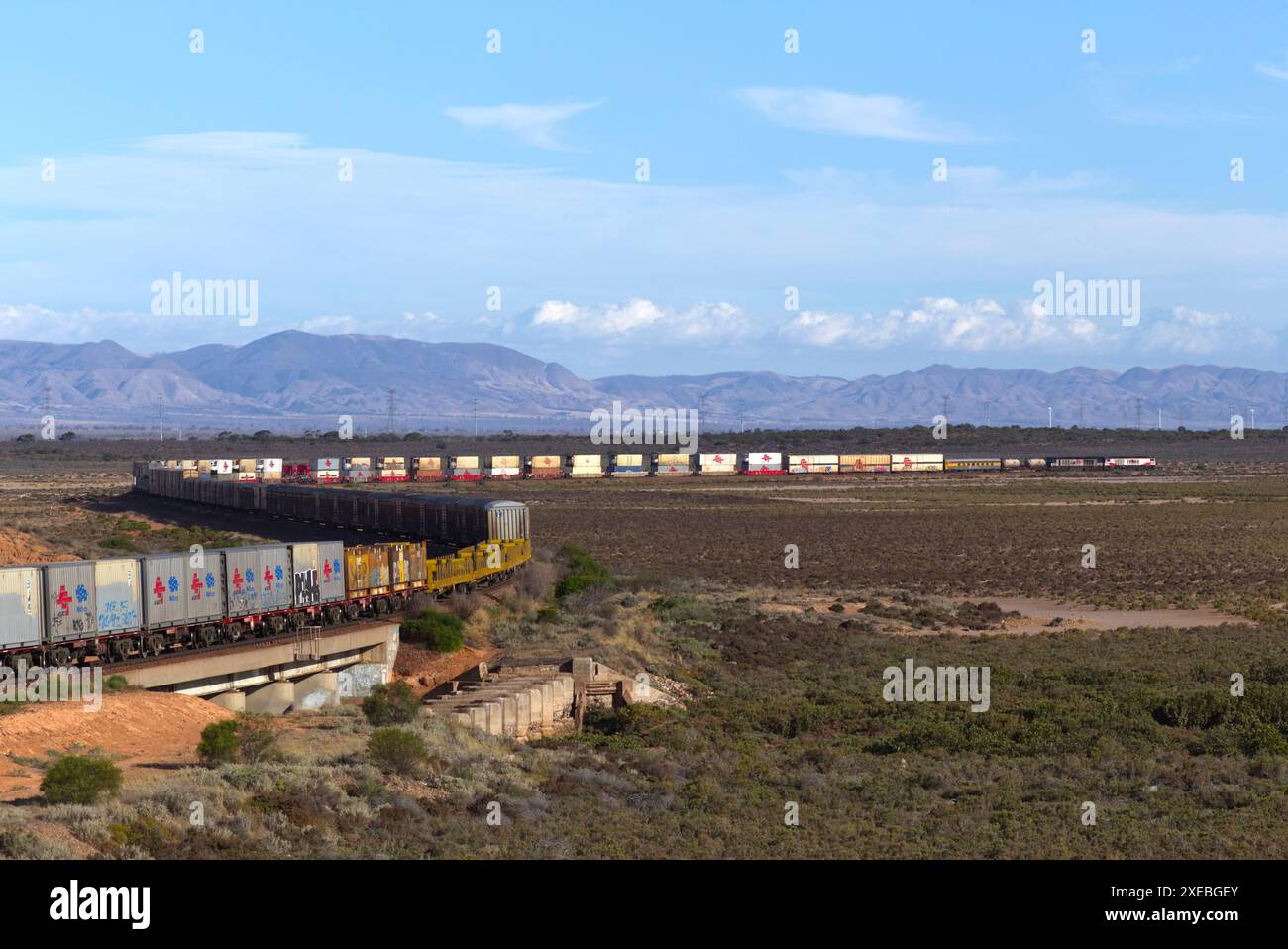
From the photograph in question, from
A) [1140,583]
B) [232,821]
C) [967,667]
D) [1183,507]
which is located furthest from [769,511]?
[232,821]

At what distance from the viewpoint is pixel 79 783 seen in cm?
1727

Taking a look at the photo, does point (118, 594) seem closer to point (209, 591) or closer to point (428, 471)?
point (209, 591)

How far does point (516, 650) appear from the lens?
33844 millimetres

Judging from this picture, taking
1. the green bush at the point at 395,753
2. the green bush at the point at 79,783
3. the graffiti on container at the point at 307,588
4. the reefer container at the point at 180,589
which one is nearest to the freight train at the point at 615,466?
the graffiti on container at the point at 307,588

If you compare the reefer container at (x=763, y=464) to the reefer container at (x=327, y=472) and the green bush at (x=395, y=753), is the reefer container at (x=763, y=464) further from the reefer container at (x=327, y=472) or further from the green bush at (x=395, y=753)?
the green bush at (x=395, y=753)

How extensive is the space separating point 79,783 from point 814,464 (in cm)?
15369

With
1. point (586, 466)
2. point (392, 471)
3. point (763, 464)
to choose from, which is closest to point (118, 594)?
point (392, 471)

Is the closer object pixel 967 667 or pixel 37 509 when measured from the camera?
pixel 967 667

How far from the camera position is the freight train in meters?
143

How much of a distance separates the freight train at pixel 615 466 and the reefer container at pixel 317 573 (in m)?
102

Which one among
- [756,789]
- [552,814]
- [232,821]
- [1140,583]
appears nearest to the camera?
[232,821]
